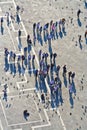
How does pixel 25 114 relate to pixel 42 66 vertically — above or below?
below

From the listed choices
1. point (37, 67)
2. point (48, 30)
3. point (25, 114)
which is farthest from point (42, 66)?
point (25, 114)

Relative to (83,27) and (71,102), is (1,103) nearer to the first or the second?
(71,102)

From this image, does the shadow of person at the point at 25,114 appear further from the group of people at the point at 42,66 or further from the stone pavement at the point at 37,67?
the group of people at the point at 42,66

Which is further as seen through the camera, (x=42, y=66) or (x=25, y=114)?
(x=42, y=66)

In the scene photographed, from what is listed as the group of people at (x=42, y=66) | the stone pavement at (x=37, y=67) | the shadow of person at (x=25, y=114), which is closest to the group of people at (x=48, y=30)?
the group of people at (x=42, y=66)

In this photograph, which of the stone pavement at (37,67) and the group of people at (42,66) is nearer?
the stone pavement at (37,67)

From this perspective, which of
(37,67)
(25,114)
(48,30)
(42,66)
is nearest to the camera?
(25,114)

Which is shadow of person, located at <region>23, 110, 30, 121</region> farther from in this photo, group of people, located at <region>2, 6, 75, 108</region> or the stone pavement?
group of people, located at <region>2, 6, 75, 108</region>

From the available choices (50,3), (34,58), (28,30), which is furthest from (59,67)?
(50,3)

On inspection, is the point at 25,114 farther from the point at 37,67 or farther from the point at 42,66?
the point at 42,66

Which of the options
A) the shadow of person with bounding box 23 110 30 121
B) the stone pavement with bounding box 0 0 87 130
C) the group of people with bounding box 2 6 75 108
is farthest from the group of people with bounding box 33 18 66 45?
the shadow of person with bounding box 23 110 30 121
